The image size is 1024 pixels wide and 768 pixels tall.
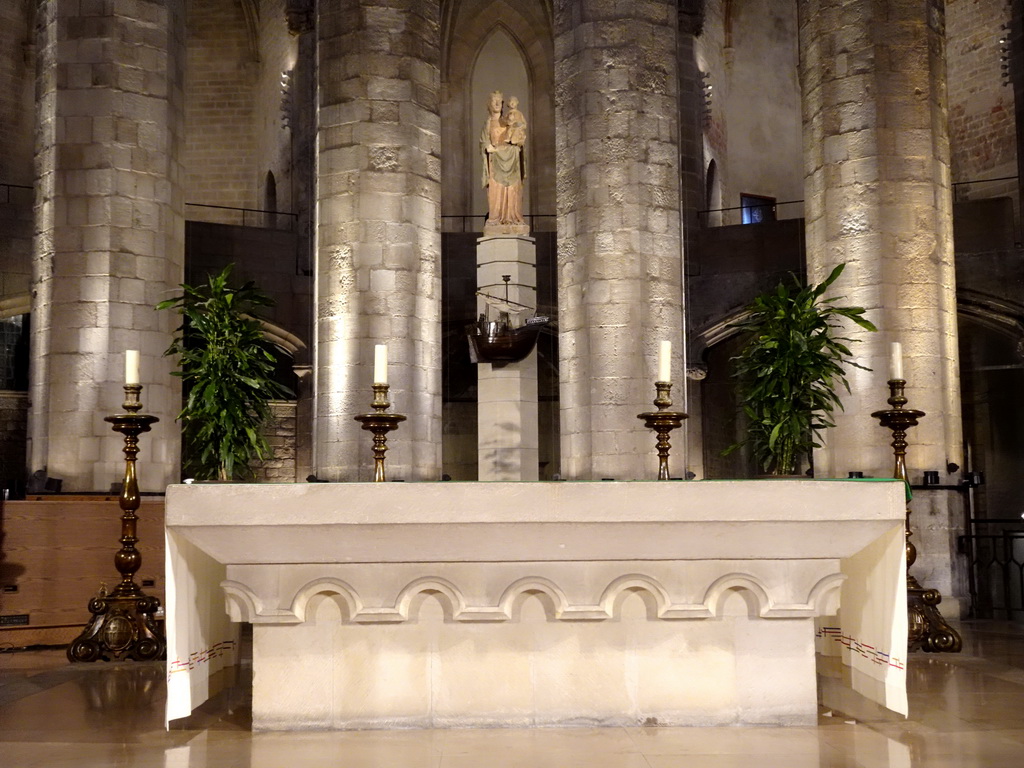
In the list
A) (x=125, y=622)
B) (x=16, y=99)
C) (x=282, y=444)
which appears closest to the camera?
(x=125, y=622)

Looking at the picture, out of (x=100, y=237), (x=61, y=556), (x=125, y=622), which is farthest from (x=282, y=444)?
(x=125, y=622)

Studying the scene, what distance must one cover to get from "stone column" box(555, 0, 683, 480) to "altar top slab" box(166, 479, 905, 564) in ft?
22.7

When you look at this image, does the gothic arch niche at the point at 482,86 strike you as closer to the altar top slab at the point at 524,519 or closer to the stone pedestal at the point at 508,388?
the stone pedestal at the point at 508,388

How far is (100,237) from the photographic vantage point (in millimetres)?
11336

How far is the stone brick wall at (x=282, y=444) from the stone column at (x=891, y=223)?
850 centimetres

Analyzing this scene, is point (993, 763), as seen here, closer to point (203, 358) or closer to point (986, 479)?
point (203, 358)

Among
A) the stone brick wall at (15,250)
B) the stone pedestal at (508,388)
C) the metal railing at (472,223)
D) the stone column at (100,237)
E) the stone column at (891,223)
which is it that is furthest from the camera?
the metal railing at (472,223)

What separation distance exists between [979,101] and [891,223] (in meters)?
7.82

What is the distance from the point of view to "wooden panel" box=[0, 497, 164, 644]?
9.16m

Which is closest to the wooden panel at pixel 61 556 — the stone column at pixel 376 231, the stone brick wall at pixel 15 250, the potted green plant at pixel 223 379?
the potted green plant at pixel 223 379

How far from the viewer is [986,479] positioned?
1817 centimetres

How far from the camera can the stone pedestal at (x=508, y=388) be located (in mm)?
12344

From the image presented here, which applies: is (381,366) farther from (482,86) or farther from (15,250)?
(482,86)

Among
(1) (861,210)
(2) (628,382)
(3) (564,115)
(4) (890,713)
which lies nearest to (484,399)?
(2) (628,382)
